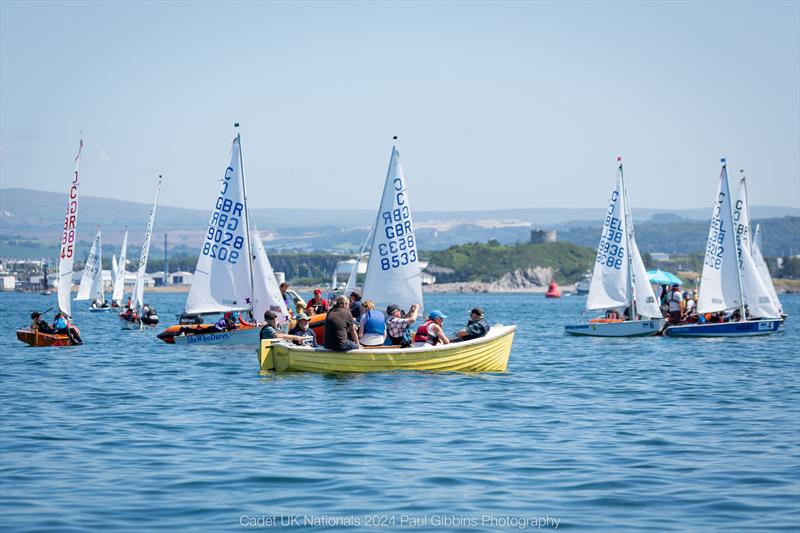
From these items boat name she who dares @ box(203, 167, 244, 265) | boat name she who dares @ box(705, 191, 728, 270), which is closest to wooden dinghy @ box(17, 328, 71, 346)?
boat name she who dares @ box(203, 167, 244, 265)

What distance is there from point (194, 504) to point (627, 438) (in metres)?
7.98

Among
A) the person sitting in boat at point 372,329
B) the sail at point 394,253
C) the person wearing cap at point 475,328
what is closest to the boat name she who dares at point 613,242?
the sail at point 394,253

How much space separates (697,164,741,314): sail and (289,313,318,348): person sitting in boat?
2302cm

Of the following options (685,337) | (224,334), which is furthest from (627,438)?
(685,337)

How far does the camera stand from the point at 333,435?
18719 mm

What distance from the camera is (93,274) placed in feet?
321

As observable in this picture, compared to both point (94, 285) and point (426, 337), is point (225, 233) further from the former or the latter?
point (94, 285)

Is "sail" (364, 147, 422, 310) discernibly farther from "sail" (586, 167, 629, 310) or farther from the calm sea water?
"sail" (586, 167, 629, 310)

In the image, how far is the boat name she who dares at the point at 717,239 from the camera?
48.0 meters

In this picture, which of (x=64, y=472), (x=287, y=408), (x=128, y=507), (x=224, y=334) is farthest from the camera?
(x=224, y=334)

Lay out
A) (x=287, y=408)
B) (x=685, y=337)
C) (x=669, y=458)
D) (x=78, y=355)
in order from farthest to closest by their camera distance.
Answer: (x=685, y=337)
(x=78, y=355)
(x=287, y=408)
(x=669, y=458)

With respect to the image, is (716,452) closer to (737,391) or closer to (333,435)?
(333,435)

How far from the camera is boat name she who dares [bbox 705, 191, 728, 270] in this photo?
48.0m

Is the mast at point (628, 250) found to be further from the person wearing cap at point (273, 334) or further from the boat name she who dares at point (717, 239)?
the person wearing cap at point (273, 334)
